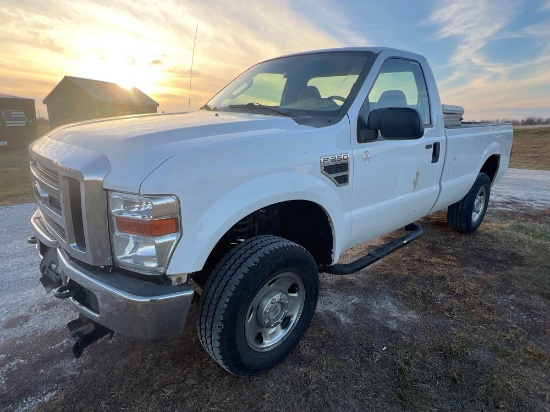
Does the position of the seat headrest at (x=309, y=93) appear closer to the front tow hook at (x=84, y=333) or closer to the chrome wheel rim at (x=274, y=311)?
the chrome wheel rim at (x=274, y=311)

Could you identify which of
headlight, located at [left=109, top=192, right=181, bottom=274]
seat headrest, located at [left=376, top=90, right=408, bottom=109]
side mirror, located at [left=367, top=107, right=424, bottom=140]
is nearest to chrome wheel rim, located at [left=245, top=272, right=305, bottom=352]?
headlight, located at [left=109, top=192, right=181, bottom=274]

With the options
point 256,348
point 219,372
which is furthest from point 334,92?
point 219,372

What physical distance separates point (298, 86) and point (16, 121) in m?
18.7

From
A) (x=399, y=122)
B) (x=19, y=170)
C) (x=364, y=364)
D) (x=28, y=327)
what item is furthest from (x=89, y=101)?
(x=364, y=364)

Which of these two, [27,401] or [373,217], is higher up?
[373,217]

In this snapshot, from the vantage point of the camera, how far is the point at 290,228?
108 inches

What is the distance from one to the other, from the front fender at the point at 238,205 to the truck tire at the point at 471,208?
307 centimetres

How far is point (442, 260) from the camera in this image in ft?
13.5

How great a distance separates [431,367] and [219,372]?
1.34 metres

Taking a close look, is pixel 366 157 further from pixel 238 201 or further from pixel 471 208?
pixel 471 208

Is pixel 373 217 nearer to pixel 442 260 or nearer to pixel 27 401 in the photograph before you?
pixel 442 260

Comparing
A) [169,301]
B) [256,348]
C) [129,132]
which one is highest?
[129,132]

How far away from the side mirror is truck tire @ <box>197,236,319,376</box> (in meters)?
1.01

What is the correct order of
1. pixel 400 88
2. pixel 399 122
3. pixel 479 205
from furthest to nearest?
pixel 479 205 → pixel 400 88 → pixel 399 122
